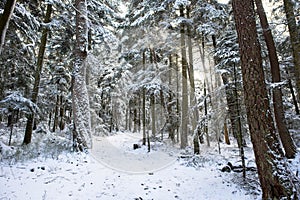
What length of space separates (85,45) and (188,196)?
7.68 m

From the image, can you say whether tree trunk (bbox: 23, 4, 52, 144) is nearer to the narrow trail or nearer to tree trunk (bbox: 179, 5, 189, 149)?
the narrow trail

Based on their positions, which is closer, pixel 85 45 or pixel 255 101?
pixel 255 101

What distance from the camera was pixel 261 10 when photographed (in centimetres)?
829

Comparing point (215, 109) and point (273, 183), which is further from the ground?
point (215, 109)

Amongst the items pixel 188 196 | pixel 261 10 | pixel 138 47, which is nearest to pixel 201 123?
pixel 188 196

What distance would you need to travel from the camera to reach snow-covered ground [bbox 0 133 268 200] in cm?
489

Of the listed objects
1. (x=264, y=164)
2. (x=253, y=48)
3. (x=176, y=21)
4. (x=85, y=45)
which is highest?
(x=176, y=21)

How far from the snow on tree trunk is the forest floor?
2.74ft

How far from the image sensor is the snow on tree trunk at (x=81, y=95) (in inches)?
324

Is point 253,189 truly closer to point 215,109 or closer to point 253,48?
point 215,109

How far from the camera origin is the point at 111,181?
607 cm

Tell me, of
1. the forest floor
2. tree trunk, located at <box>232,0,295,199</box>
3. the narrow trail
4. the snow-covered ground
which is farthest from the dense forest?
the snow-covered ground

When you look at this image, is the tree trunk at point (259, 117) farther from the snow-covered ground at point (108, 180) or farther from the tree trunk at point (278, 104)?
the tree trunk at point (278, 104)

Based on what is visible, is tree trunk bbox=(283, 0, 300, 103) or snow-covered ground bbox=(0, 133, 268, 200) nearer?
snow-covered ground bbox=(0, 133, 268, 200)
